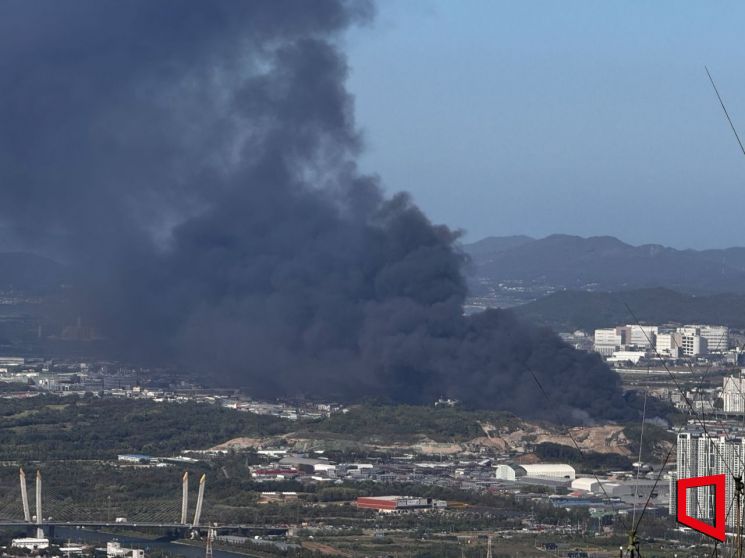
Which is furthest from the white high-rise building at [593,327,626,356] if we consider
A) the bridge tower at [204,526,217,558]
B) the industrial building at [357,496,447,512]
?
the bridge tower at [204,526,217,558]

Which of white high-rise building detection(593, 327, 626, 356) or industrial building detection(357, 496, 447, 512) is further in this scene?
white high-rise building detection(593, 327, 626, 356)

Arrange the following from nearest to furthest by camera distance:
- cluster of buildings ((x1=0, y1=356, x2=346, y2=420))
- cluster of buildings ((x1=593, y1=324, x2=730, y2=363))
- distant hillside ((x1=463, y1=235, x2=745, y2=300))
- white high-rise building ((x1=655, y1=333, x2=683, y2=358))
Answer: cluster of buildings ((x1=0, y1=356, x2=346, y2=420)) < white high-rise building ((x1=655, y1=333, x2=683, y2=358)) < cluster of buildings ((x1=593, y1=324, x2=730, y2=363)) < distant hillside ((x1=463, y1=235, x2=745, y2=300))

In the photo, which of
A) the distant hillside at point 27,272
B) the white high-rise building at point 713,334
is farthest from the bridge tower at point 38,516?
the white high-rise building at point 713,334

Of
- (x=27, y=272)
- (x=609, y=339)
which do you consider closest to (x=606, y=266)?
(x=609, y=339)

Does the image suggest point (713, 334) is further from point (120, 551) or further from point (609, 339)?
point (120, 551)

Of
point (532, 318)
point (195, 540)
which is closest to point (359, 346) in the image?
point (195, 540)

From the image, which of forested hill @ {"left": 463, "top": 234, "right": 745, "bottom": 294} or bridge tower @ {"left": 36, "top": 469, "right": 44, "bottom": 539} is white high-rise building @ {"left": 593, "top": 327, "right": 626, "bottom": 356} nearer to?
forested hill @ {"left": 463, "top": 234, "right": 745, "bottom": 294}

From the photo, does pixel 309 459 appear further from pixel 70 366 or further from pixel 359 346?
pixel 70 366
